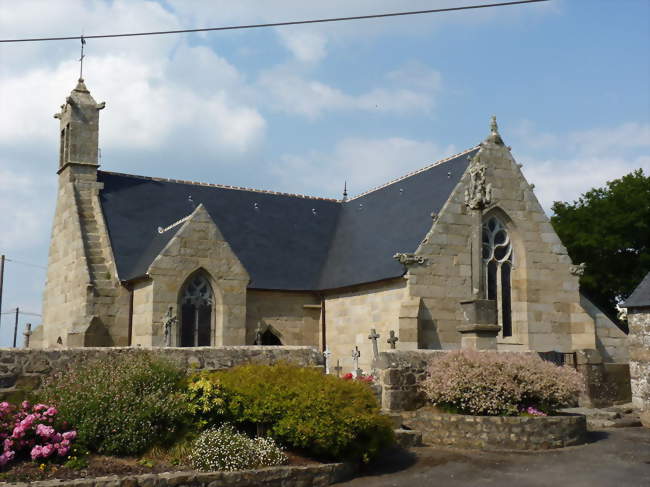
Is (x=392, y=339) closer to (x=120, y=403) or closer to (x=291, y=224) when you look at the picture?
(x=291, y=224)

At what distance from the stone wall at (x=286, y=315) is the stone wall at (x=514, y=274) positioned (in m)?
5.16

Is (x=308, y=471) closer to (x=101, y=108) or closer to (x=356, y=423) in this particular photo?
(x=356, y=423)

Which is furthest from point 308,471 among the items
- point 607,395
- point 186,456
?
point 607,395

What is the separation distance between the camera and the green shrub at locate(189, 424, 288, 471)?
10.2 metres

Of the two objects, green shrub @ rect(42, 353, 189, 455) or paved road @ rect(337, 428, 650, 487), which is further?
paved road @ rect(337, 428, 650, 487)

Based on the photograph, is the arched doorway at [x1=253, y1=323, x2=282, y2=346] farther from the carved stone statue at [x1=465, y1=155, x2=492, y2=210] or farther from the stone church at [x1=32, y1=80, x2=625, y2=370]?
the carved stone statue at [x1=465, y1=155, x2=492, y2=210]

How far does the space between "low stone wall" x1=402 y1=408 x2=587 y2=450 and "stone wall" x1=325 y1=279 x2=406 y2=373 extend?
6.95 metres

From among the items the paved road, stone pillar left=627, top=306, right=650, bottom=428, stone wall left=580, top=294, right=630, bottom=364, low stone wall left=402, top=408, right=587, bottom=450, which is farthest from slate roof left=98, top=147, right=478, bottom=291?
the paved road

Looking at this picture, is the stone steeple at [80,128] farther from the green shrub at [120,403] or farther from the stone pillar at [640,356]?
the stone pillar at [640,356]

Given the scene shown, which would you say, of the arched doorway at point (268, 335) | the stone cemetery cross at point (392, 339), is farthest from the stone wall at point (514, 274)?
the arched doorway at point (268, 335)

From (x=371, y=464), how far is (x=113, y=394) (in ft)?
14.0

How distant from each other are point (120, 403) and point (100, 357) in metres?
A: 1.32

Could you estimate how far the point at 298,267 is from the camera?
25656 mm

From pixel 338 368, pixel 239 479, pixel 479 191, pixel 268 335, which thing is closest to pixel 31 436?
pixel 239 479
